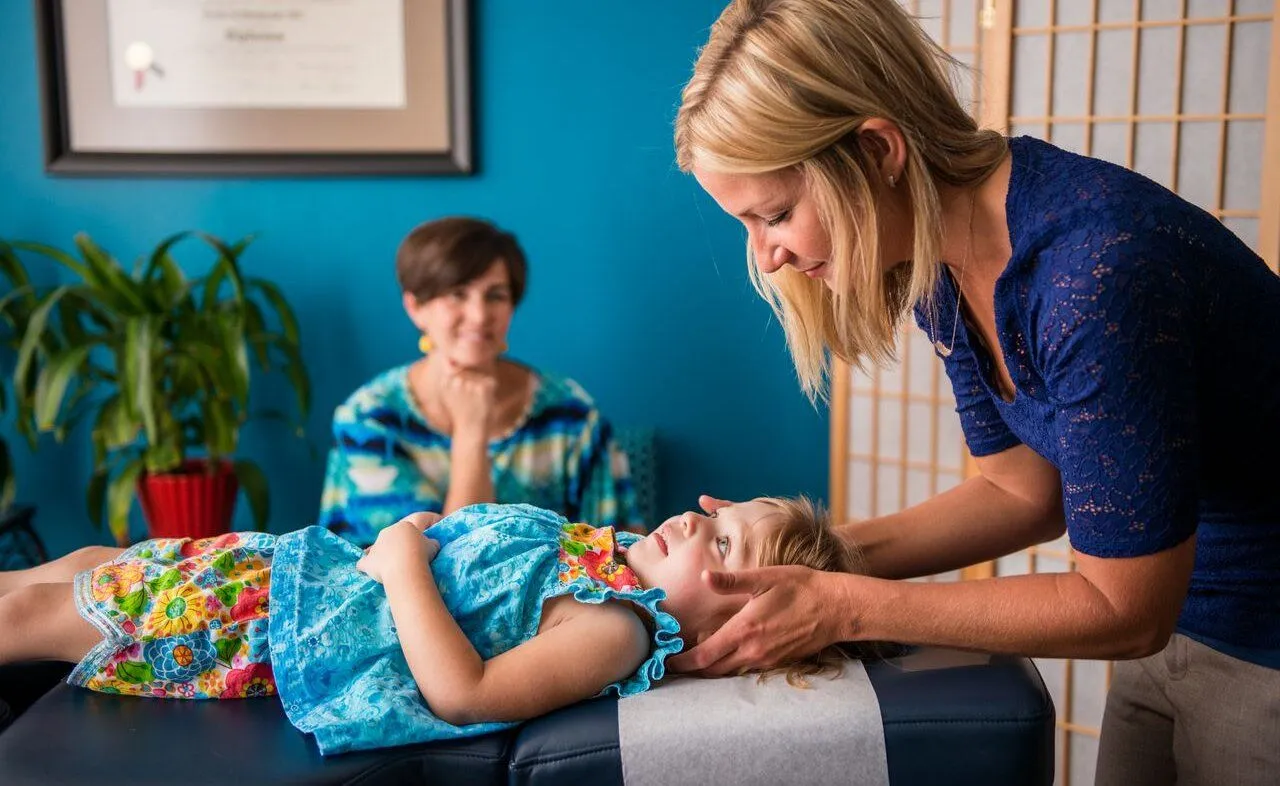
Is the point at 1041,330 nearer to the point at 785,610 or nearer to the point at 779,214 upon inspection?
the point at 779,214

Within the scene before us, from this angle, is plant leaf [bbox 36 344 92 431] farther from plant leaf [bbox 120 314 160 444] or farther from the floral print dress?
the floral print dress

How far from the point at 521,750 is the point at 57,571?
0.83 metres

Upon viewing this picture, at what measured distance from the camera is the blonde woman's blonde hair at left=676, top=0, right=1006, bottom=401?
120cm

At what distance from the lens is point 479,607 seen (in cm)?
153

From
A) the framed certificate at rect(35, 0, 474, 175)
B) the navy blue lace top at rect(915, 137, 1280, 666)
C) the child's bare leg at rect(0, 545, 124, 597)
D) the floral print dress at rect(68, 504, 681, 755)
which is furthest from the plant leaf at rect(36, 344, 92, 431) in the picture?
the navy blue lace top at rect(915, 137, 1280, 666)

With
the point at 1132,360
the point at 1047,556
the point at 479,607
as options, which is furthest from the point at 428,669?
the point at 1047,556

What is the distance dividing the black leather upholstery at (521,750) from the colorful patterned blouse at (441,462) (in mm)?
936

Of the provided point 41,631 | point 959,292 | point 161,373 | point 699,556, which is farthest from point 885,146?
point 161,373

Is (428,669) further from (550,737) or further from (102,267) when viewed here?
(102,267)

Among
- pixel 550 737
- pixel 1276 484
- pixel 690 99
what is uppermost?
pixel 690 99

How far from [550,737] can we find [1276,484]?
2.77 feet

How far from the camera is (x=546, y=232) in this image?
338 centimetres

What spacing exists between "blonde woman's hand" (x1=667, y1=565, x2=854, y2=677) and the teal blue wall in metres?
1.98

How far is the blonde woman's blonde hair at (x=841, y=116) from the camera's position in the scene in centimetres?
120
